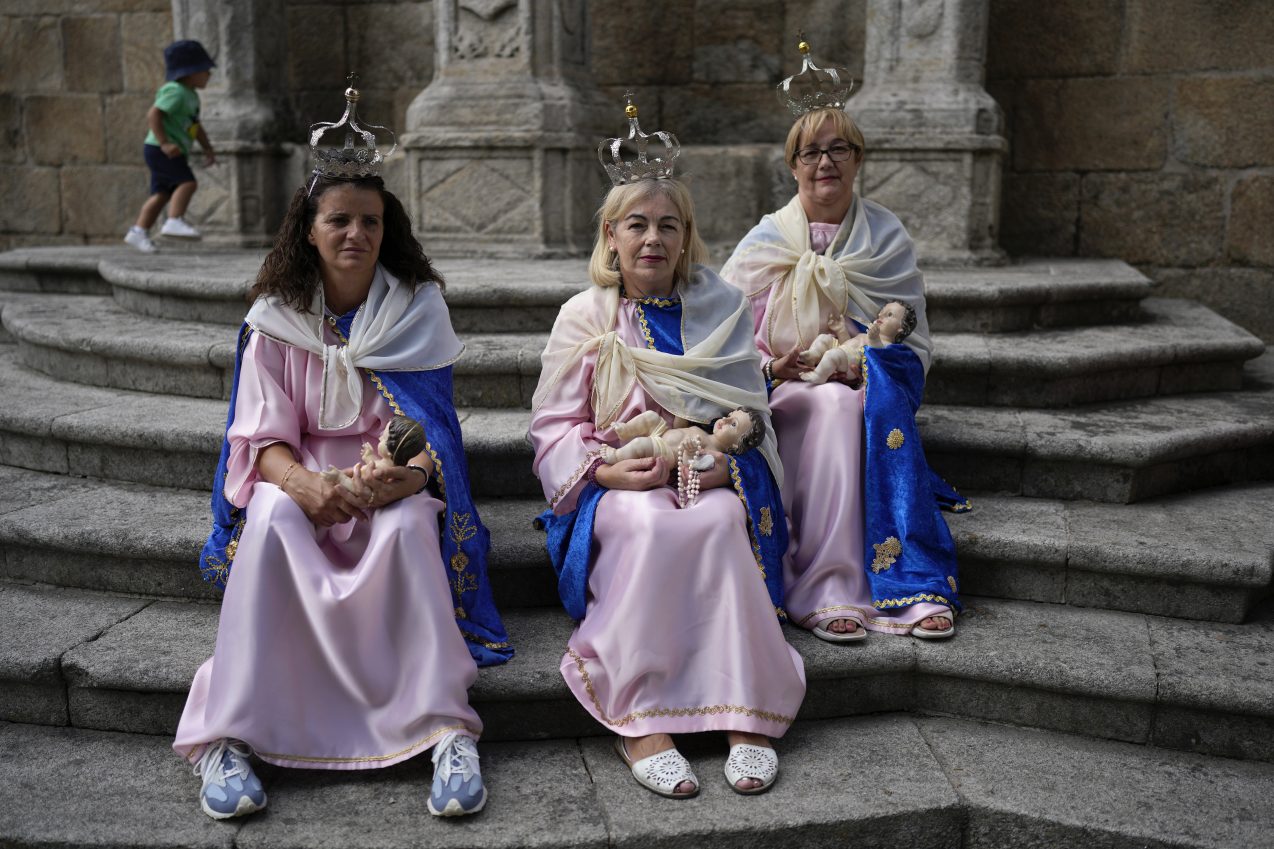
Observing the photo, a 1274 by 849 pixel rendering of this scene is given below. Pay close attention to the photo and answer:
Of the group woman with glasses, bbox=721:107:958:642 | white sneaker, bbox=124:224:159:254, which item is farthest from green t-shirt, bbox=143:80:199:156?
woman with glasses, bbox=721:107:958:642

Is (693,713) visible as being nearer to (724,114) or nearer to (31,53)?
(724,114)

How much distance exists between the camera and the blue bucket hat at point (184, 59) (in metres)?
6.62

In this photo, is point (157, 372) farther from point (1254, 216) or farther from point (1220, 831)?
point (1254, 216)

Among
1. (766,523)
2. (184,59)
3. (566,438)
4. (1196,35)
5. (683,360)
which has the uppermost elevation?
(1196,35)

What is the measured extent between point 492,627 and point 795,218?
68.7 inches

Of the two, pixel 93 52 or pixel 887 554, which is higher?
pixel 93 52

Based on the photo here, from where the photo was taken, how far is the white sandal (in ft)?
9.18

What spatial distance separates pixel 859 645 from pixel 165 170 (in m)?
5.40

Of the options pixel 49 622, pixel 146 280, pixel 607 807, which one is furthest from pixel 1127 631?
pixel 146 280

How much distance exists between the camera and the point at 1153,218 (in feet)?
21.3

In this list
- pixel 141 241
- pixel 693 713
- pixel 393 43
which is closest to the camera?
pixel 693 713

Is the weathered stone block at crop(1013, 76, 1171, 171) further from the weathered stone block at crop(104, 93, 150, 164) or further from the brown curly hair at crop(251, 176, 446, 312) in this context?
the weathered stone block at crop(104, 93, 150, 164)

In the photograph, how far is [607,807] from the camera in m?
2.75

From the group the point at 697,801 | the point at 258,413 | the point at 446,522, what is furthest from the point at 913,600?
the point at 258,413
